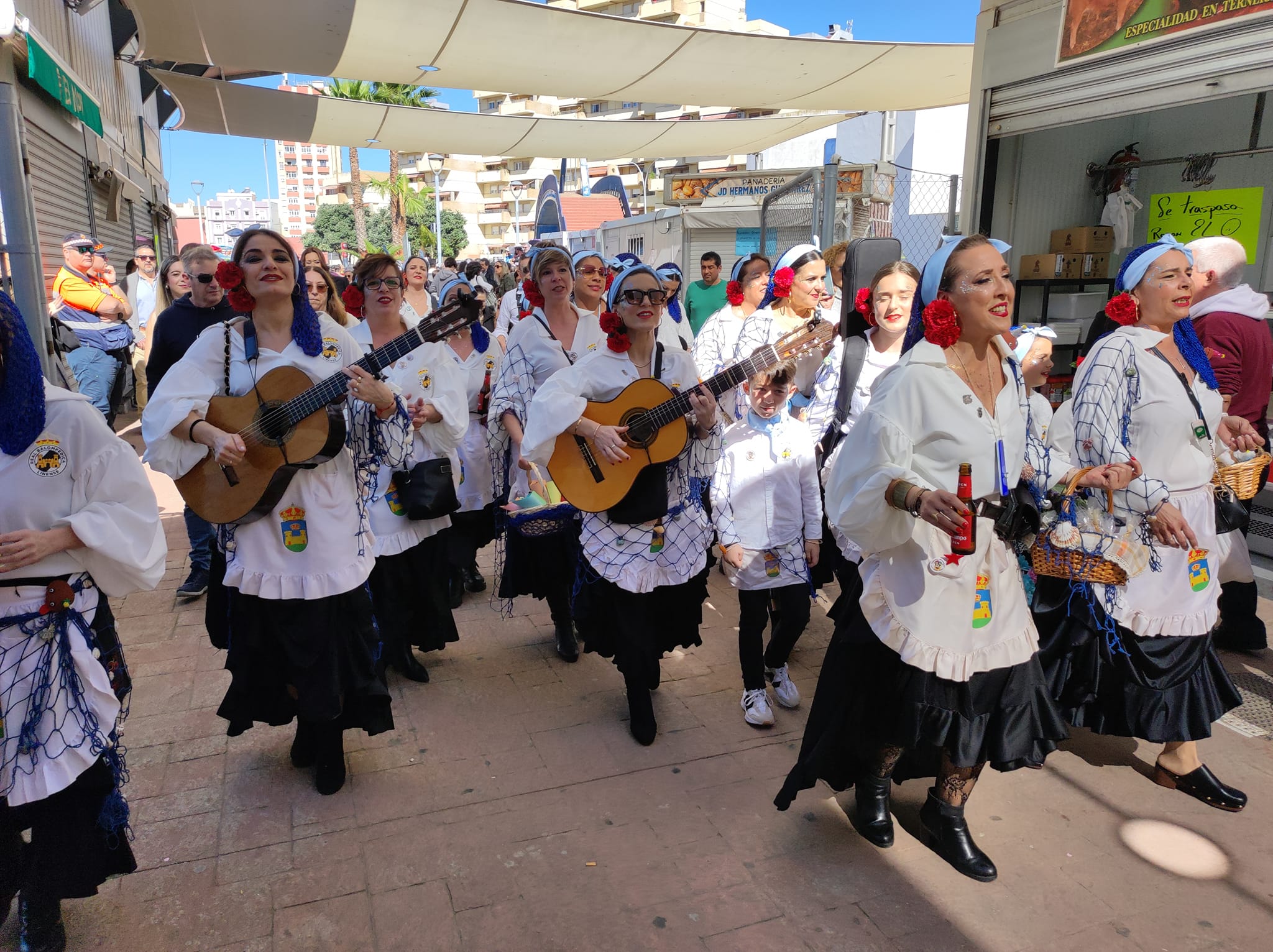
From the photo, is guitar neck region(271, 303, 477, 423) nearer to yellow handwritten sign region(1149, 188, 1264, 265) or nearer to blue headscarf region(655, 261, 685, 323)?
blue headscarf region(655, 261, 685, 323)

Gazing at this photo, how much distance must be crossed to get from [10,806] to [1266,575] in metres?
6.53

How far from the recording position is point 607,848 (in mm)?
2938

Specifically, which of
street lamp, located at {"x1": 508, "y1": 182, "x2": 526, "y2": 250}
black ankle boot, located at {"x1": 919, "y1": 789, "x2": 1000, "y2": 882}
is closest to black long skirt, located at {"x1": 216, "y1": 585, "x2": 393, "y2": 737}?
black ankle boot, located at {"x1": 919, "y1": 789, "x2": 1000, "y2": 882}

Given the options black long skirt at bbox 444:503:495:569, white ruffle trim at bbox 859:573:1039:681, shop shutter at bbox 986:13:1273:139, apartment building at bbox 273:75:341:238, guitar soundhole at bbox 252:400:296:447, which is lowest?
black long skirt at bbox 444:503:495:569

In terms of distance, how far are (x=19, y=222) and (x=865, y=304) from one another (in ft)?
10.9

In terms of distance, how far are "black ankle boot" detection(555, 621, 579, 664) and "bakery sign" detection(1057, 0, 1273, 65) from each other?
5019mm

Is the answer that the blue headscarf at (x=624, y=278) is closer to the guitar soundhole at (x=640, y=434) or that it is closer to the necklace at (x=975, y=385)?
the guitar soundhole at (x=640, y=434)

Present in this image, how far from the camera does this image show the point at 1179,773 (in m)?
3.27

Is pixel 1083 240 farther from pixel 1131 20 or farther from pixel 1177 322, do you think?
pixel 1177 322

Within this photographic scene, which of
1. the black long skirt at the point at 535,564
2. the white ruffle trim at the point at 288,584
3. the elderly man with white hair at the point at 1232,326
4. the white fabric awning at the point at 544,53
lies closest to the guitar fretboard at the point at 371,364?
the white ruffle trim at the point at 288,584

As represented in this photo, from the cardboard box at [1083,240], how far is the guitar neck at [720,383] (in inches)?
229

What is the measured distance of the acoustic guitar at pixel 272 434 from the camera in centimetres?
296

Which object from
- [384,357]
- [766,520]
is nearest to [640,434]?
[766,520]

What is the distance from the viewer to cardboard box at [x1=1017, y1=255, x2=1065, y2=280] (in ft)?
25.9
